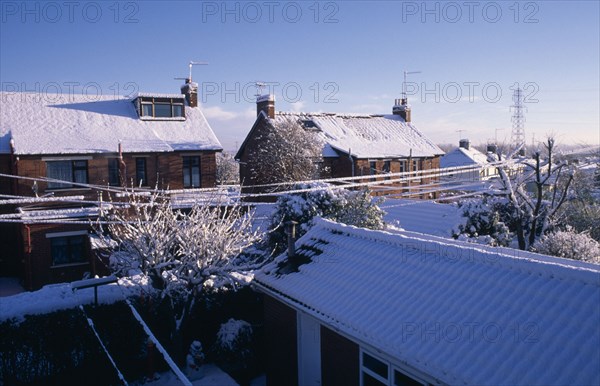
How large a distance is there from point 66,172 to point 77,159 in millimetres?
784

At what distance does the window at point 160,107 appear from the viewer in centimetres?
2415

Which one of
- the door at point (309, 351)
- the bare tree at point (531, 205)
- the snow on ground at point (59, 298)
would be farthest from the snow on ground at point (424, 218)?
the door at point (309, 351)

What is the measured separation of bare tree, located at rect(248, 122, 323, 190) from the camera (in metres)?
28.2

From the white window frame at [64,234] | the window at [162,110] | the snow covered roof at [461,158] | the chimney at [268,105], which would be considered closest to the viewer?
the white window frame at [64,234]

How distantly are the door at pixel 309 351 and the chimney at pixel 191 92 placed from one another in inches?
766

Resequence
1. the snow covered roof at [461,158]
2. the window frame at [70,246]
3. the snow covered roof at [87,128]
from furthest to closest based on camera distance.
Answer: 1. the snow covered roof at [461,158]
2. the snow covered roof at [87,128]
3. the window frame at [70,246]

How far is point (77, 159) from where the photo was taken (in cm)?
2100

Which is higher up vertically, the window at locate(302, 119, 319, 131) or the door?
the window at locate(302, 119, 319, 131)

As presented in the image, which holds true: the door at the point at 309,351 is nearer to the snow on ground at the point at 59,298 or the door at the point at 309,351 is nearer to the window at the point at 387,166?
the snow on ground at the point at 59,298

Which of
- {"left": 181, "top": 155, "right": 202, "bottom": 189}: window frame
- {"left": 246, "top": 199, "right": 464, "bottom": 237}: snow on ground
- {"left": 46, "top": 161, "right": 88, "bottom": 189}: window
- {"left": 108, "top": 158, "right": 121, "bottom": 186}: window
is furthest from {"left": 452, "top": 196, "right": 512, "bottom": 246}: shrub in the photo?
{"left": 46, "top": 161, "right": 88, "bottom": 189}: window

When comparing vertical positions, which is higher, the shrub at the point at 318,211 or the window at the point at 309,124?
the window at the point at 309,124

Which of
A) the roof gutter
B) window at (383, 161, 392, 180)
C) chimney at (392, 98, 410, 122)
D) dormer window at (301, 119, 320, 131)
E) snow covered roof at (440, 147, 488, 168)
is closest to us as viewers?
the roof gutter

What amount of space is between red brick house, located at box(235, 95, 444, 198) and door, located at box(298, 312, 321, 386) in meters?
18.3

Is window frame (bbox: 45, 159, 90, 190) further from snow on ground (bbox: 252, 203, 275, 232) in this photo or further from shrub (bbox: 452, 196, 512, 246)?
shrub (bbox: 452, 196, 512, 246)
